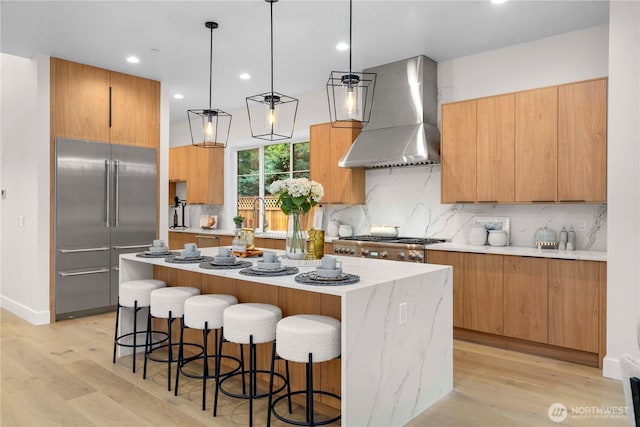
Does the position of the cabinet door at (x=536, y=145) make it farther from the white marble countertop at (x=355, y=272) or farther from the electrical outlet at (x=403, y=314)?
the electrical outlet at (x=403, y=314)

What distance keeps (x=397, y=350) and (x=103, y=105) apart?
175 inches

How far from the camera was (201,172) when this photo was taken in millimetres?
7223

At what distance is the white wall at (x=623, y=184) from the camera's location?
3080 mm

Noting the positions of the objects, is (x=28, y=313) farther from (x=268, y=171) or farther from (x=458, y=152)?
(x=458, y=152)

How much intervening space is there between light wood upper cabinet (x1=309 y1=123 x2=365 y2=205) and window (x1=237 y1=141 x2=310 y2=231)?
770mm

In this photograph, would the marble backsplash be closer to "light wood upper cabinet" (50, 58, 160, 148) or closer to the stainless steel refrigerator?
the stainless steel refrigerator

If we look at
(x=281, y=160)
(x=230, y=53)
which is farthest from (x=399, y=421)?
(x=281, y=160)

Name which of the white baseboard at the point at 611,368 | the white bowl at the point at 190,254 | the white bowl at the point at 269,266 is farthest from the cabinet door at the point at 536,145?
the white bowl at the point at 190,254

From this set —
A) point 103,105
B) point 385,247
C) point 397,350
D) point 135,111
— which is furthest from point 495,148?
point 103,105

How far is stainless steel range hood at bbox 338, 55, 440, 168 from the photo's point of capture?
451 cm

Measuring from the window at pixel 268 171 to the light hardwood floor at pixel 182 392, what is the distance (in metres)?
3.32

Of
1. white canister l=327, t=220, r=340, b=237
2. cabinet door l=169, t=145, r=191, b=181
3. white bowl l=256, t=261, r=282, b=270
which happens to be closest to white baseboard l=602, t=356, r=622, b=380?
white bowl l=256, t=261, r=282, b=270

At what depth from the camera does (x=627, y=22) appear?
3.12 m

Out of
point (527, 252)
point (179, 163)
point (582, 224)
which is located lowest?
point (527, 252)
